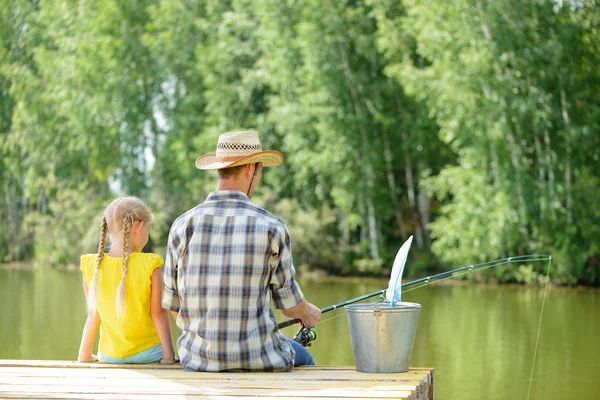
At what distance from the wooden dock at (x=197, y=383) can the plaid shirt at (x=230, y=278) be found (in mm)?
92

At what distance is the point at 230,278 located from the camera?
12.1 ft

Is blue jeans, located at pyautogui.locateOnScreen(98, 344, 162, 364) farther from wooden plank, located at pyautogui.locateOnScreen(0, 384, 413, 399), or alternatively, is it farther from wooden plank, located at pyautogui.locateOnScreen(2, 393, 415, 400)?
wooden plank, located at pyautogui.locateOnScreen(2, 393, 415, 400)

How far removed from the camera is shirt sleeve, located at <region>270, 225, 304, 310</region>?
146 inches

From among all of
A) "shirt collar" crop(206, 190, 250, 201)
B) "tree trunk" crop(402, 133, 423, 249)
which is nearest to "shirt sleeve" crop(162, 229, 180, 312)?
"shirt collar" crop(206, 190, 250, 201)

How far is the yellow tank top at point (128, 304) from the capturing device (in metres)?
4.16

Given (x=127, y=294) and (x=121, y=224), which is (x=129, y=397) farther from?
(x=121, y=224)

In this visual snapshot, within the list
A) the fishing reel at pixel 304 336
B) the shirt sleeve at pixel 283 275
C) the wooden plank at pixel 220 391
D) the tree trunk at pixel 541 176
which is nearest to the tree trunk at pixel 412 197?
the tree trunk at pixel 541 176

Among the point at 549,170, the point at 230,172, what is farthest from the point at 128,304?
the point at 549,170

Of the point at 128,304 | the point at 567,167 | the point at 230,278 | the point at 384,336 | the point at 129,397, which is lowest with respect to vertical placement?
the point at 129,397

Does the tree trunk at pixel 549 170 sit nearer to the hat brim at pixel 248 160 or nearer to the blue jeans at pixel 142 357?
the blue jeans at pixel 142 357

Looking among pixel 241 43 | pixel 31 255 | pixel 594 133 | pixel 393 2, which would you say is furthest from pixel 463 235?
pixel 31 255

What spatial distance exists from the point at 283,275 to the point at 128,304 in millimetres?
766

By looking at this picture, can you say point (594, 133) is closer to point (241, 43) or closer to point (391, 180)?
point (391, 180)

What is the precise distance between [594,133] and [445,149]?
4.67m
